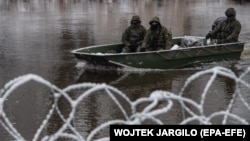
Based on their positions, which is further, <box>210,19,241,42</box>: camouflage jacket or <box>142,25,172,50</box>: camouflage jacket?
<box>210,19,241,42</box>: camouflage jacket

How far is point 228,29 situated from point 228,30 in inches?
1.2

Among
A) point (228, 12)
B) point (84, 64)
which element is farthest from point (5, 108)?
point (228, 12)

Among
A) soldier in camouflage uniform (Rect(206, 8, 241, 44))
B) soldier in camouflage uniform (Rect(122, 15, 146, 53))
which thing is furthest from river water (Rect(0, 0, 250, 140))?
soldier in camouflage uniform (Rect(122, 15, 146, 53))

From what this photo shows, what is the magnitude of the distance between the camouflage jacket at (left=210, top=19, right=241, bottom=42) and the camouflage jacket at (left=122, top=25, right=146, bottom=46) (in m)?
2.40

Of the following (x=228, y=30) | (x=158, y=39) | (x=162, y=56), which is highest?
(x=228, y=30)

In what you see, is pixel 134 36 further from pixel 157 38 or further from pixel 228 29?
pixel 228 29

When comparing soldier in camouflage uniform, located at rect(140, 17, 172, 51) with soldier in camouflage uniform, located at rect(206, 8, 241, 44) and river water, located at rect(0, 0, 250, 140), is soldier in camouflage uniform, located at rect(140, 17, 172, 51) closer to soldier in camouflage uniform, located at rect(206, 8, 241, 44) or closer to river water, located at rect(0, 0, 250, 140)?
river water, located at rect(0, 0, 250, 140)

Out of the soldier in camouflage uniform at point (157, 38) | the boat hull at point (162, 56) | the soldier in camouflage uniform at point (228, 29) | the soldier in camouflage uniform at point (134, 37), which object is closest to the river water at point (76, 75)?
the boat hull at point (162, 56)

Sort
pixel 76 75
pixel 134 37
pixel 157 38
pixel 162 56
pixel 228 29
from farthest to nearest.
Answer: pixel 228 29 < pixel 134 37 < pixel 157 38 < pixel 162 56 < pixel 76 75

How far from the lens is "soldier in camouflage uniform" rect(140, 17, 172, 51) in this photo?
44.2ft

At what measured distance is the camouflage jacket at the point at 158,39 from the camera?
13469 millimetres

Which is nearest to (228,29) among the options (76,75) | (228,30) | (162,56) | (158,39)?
(228,30)

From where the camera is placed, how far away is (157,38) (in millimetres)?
13508

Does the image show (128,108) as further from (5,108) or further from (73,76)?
(73,76)
